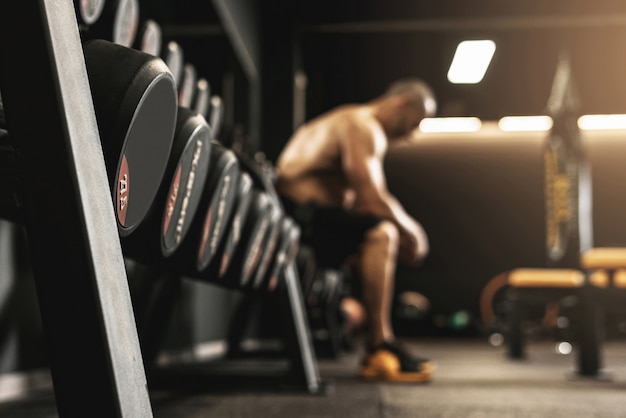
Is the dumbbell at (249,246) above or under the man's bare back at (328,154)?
under

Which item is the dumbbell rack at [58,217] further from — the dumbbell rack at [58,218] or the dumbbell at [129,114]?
the dumbbell at [129,114]

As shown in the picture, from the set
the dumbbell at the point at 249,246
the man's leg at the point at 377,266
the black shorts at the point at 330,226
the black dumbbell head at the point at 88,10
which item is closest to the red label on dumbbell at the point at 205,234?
the dumbbell at the point at 249,246

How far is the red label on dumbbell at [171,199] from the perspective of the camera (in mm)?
1044

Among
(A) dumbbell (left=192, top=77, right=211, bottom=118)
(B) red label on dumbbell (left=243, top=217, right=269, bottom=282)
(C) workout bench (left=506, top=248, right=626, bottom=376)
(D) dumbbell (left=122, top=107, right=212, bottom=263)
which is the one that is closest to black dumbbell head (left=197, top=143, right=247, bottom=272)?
(D) dumbbell (left=122, top=107, right=212, bottom=263)

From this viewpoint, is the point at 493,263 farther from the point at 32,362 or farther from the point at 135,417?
the point at 135,417

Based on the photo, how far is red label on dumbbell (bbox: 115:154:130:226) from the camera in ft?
2.65

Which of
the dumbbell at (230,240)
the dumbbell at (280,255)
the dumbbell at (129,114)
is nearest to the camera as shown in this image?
the dumbbell at (129,114)

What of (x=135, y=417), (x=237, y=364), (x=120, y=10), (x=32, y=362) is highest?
(x=120, y=10)

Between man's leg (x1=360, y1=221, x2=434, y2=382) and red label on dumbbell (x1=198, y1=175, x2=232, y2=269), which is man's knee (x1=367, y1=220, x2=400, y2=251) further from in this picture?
red label on dumbbell (x1=198, y1=175, x2=232, y2=269)

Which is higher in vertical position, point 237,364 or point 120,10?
point 120,10

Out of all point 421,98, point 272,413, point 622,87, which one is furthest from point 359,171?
point 622,87

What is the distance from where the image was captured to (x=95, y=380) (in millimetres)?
617

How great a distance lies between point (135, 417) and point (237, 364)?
2957mm

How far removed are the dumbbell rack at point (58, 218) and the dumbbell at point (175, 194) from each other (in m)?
0.38
